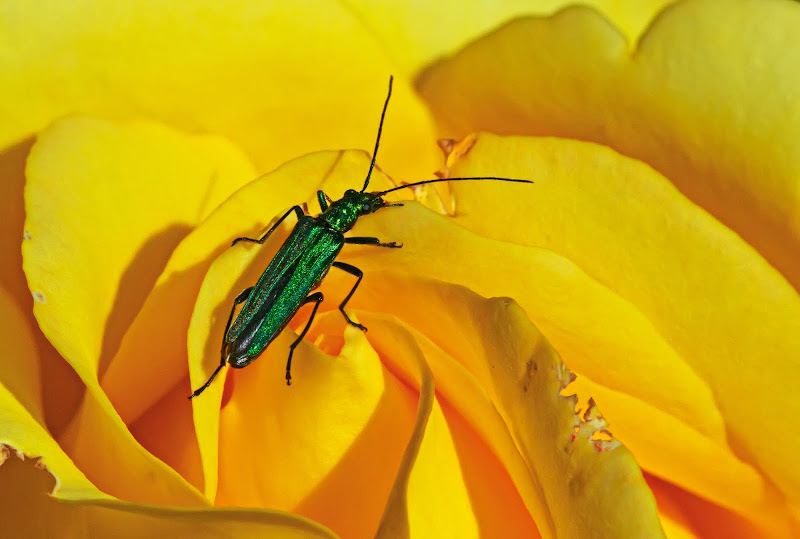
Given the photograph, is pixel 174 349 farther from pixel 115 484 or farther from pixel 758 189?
pixel 758 189

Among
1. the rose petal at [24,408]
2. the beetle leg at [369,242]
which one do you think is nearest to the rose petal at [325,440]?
the beetle leg at [369,242]

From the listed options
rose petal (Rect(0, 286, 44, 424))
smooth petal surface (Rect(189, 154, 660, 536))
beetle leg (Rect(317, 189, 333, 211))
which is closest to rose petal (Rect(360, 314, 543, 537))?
smooth petal surface (Rect(189, 154, 660, 536))

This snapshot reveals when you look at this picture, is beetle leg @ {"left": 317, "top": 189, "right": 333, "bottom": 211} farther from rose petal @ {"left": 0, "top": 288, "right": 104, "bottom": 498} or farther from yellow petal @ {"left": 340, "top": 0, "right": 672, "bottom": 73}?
rose petal @ {"left": 0, "top": 288, "right": 104, "bottom": 498}

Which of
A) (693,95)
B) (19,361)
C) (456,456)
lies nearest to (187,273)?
(19,361)

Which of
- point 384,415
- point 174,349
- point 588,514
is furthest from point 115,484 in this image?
point 588,514

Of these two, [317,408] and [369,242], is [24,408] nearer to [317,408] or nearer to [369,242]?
[317,408]
